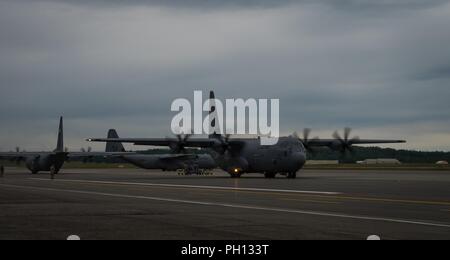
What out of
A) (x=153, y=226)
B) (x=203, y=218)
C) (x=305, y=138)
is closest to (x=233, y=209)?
(x=203, y=218)

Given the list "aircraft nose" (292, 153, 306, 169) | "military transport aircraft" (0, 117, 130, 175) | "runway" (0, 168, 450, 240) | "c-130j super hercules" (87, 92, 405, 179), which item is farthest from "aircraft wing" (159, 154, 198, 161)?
"runway" (0, 168, 450, 240)

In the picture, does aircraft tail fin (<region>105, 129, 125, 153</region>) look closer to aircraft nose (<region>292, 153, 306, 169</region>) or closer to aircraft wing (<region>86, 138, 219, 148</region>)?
aircraft wing (<region>86, 138, 219, 148</region>)

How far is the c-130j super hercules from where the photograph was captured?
58156mm

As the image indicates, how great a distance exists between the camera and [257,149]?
61.1 meters

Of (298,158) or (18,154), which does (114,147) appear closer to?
(18,154)

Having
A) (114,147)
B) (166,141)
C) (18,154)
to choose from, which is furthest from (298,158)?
(114,147)

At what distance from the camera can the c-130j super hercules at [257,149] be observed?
5816 cm

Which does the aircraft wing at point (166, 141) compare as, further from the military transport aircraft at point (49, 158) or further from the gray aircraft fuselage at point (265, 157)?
the military transport aircraft at point (49, 158)

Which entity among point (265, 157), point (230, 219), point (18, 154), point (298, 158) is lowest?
point (230, 219)

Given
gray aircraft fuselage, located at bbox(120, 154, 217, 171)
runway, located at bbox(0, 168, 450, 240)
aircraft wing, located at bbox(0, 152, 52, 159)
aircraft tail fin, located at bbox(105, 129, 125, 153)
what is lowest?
runway, located at bbox(0, 168, 450, 240)

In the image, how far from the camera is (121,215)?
19.1m

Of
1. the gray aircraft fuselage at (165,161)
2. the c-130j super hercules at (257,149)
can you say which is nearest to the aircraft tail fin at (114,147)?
the gray aircraft fuselage at (165,161)
